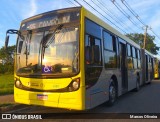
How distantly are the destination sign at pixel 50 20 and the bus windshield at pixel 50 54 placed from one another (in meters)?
0.26

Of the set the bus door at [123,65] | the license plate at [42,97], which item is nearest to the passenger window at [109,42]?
the bus door at [123,65]

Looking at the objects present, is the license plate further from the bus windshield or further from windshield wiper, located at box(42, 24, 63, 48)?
windshield wiper, located at box(42, 24, 63, 48)

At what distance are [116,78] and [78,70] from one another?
4022 millimetres

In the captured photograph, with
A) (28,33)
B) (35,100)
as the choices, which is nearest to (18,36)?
(28,33)

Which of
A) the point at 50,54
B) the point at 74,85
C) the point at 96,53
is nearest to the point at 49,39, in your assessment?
the point at 50,54

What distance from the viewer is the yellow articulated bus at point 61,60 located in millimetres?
8547

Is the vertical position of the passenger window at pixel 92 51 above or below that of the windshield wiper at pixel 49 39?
below

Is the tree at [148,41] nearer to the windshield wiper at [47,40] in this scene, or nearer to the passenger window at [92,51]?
the passenger window at [92,51]

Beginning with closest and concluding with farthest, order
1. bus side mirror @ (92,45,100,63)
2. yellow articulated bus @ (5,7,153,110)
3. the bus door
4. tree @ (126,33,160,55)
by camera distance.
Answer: yellow articulated bus @ (5,7,153,110) → bus side mirror @ (92,45,100,63) → the bus door → tree @ (126,33,160,55)

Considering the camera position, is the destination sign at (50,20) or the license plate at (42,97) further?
the destination sign at (50,20)

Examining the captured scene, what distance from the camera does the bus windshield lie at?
8664mm

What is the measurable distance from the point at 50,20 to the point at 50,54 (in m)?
1.12

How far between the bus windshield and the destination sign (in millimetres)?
263

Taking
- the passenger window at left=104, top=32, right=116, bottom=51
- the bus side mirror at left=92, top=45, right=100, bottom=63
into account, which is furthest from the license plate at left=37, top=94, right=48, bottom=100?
the passenger window at left=104, top=32, right=116, bottom=51
